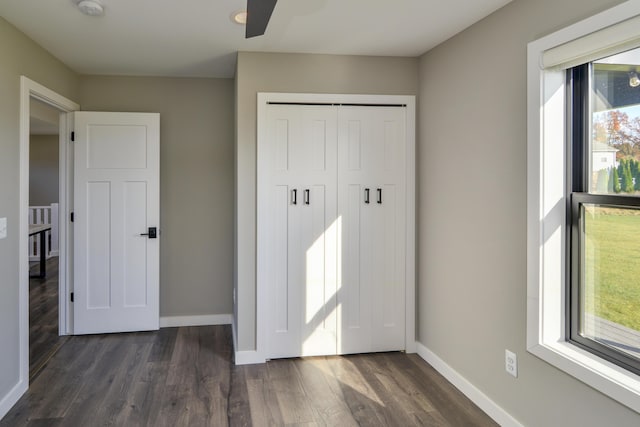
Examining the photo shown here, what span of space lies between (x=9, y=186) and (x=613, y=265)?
11.0 ft

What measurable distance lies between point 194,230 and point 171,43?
1.81m

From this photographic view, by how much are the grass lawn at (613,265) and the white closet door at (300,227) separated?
5.93ft

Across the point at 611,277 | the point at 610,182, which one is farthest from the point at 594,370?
the point at 610,182

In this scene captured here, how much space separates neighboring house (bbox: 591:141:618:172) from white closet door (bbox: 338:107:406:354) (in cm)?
158

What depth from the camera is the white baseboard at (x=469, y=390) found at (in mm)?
2490

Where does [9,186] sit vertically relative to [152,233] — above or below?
above

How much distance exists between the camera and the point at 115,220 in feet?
13.2

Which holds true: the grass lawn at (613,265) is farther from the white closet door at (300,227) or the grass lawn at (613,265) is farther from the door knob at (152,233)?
the door knob at (152,233)

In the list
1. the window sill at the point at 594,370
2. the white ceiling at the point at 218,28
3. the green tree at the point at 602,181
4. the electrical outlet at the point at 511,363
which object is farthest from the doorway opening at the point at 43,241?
the green tree at the point at 602,181

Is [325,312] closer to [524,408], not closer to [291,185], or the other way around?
[291,185]

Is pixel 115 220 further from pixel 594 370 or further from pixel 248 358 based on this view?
pixel 594 370

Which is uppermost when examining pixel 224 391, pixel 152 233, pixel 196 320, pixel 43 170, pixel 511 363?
A: pixel 43 170

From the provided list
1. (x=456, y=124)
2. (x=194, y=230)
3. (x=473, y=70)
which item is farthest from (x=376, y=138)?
(x=194, y=230)

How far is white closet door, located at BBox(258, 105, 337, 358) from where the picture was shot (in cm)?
338
